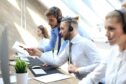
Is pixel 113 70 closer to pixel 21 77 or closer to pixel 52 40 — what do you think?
pixel 21 77

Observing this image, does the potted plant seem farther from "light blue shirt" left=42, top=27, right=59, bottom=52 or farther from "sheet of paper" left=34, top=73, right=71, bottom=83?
"light blue shirt" left=42, top=27, right=59, bottom=52

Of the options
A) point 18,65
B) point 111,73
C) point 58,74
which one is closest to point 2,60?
point 18,65

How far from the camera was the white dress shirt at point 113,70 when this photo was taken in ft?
5.96

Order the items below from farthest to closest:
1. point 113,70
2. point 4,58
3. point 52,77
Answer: point 52,77
point 113,70
point 4,58

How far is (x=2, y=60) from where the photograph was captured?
150cm

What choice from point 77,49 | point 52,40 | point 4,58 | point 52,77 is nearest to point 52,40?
point 52,40

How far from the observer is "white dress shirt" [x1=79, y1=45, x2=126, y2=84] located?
1.82 metres

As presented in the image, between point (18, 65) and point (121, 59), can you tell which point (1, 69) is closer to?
point (18, 65)

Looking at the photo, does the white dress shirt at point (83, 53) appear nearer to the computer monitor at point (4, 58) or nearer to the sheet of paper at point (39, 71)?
the sheet of paper at point (39, 71)

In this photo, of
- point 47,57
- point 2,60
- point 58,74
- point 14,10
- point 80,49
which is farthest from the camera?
point 14,10

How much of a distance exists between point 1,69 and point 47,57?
4.60 ft

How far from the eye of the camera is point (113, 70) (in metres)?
1.89

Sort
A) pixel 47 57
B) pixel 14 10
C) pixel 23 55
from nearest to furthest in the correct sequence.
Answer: pixel 47 57 → pixel 23 55 → pixel 14 10

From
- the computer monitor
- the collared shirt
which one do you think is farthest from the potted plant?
the collared shirt
